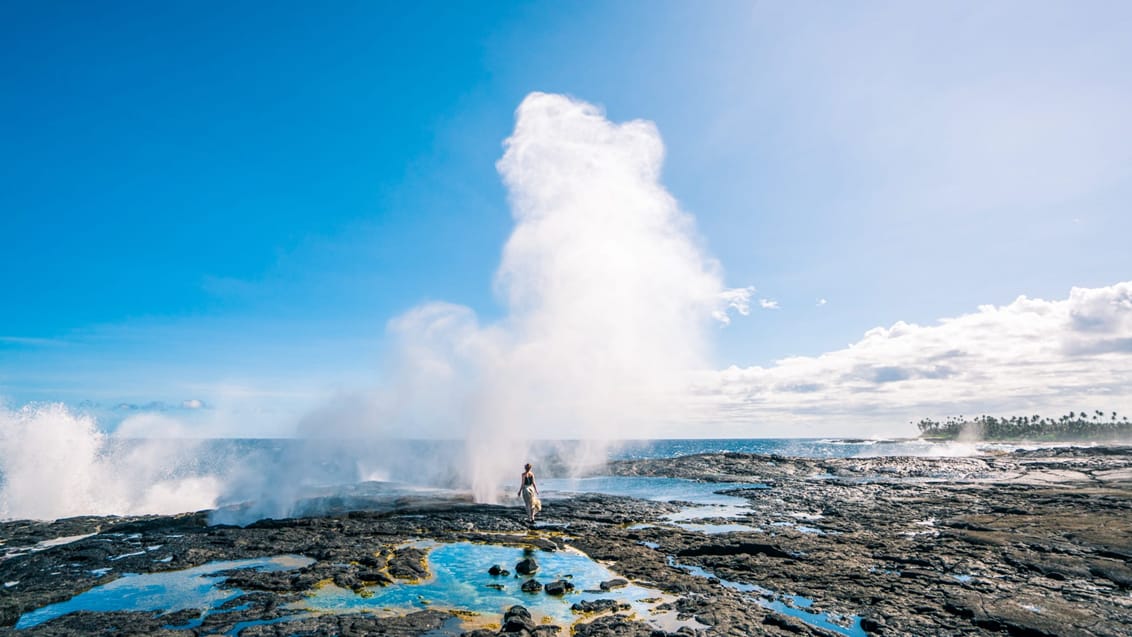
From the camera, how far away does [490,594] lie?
15.8 m

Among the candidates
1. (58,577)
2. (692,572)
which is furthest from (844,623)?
(58,577)

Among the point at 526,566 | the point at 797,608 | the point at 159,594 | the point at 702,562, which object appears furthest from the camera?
the point at 702,562

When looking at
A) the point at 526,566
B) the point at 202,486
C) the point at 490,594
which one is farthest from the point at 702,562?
the point at 202,486

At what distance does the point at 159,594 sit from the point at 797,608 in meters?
19.8

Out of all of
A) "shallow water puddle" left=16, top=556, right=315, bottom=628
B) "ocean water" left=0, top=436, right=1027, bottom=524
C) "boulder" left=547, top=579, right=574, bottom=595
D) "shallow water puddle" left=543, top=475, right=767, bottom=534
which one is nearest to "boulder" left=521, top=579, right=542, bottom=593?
"boulder" left=547, top=579, right=574, bottom=595

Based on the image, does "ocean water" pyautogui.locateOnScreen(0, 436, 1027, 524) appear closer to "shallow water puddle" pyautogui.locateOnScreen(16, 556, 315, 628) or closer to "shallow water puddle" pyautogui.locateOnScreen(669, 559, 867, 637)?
"shallow water puddle" pyautogui.locateOnScreen(16, 556, 315, 628)

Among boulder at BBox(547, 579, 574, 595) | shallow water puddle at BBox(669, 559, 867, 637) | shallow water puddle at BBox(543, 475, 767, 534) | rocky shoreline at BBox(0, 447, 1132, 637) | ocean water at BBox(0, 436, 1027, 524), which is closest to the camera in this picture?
shallow water puddle at BBox(669, 559, 867, 637)

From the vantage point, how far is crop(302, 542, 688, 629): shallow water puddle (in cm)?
1452

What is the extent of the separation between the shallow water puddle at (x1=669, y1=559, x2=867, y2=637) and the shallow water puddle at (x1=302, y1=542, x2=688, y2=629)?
279 cm

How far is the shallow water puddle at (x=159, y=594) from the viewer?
15.0 m

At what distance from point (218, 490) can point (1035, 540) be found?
193ft

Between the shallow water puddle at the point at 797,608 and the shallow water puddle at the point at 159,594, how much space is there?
15.8m

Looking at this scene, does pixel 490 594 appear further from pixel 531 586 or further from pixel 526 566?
pixel 526 566

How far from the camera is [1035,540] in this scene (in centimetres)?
2162
